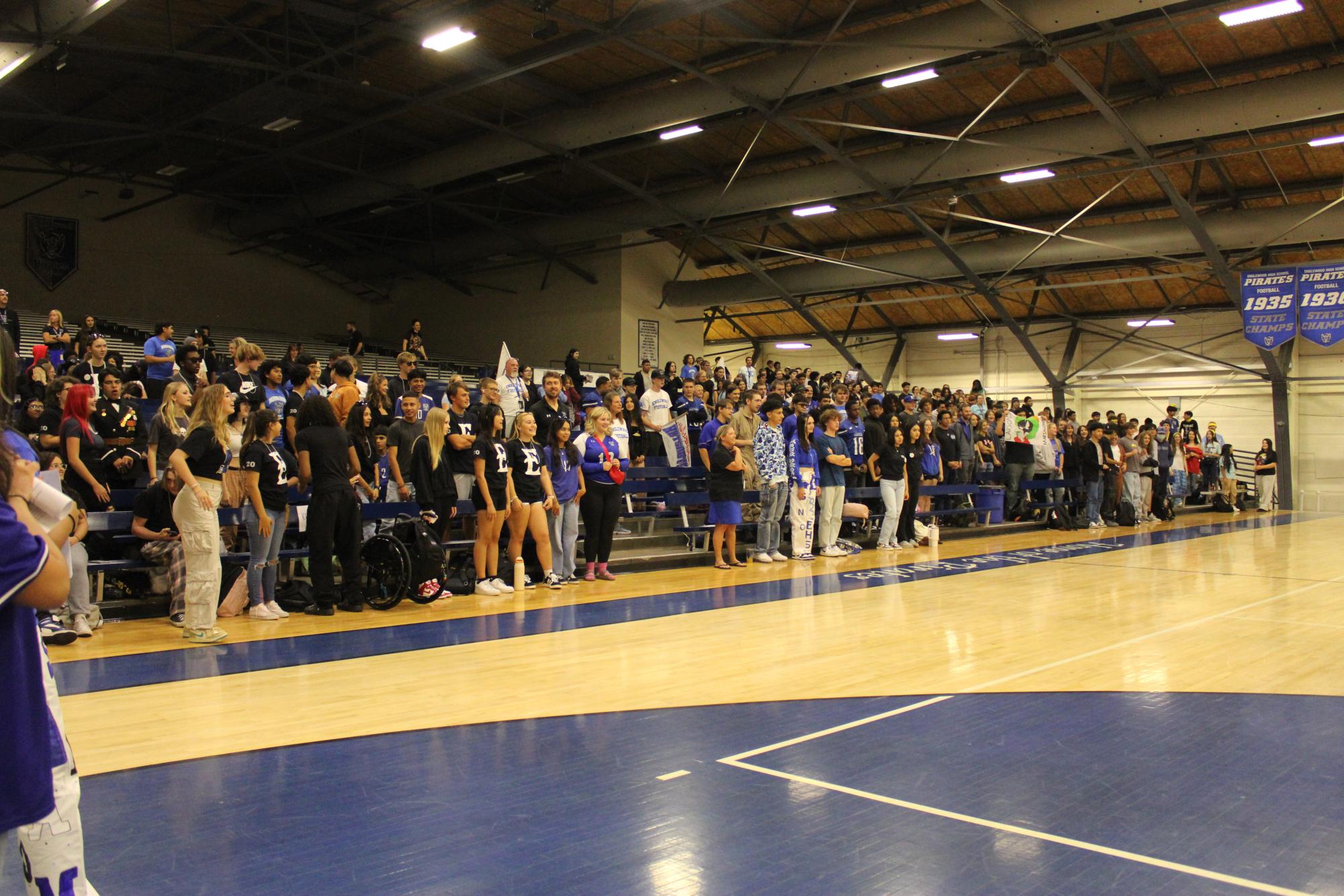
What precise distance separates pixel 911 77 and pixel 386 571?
1084 centimetres

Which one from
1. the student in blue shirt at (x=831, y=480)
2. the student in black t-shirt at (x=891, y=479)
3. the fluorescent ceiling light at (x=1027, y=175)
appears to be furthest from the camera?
the fluorescent ceiling light at (x=1027, y=175)

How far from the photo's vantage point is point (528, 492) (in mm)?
8828

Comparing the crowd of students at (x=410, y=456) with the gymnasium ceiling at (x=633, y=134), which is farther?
the gymnasium ceiling at (x=633, y=134)

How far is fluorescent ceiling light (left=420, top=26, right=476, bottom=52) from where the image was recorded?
12.9 meters

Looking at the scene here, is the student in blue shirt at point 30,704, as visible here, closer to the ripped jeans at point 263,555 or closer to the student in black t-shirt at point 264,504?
the student in black t-shirt at point 264,504

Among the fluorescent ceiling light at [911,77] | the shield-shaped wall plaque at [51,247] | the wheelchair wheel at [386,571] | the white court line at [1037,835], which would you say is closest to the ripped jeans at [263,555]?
the wheelchair wheel at [386,571]

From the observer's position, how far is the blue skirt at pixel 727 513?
10641 mm

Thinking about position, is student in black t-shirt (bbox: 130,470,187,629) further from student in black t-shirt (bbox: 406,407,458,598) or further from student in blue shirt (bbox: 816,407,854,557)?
student in blue shirt (bbox: 816,407,854,557)

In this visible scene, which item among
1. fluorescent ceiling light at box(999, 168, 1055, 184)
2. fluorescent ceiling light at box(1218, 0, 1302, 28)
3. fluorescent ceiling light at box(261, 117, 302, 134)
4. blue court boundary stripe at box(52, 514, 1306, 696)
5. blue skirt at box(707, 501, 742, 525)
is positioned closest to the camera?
blue court boundary stripe at box(52, 514, 1306, 696)

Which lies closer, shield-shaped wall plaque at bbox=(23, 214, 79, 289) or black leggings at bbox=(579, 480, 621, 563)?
black leggings at bbox=(579, 480, 621, 563)

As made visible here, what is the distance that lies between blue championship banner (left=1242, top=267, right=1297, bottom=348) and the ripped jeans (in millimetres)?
17018

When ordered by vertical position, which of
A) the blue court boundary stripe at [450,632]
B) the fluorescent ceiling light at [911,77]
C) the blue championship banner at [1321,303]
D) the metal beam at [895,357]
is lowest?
the blue court boundary stripe at [450,632]

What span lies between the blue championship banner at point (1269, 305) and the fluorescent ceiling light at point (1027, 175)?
4143 millimetres

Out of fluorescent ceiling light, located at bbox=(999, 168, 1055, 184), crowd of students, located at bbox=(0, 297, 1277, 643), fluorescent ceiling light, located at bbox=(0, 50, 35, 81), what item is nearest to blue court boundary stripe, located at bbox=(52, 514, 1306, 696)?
crowd of students, located at bbox=(0, 297, 1277, 643)
